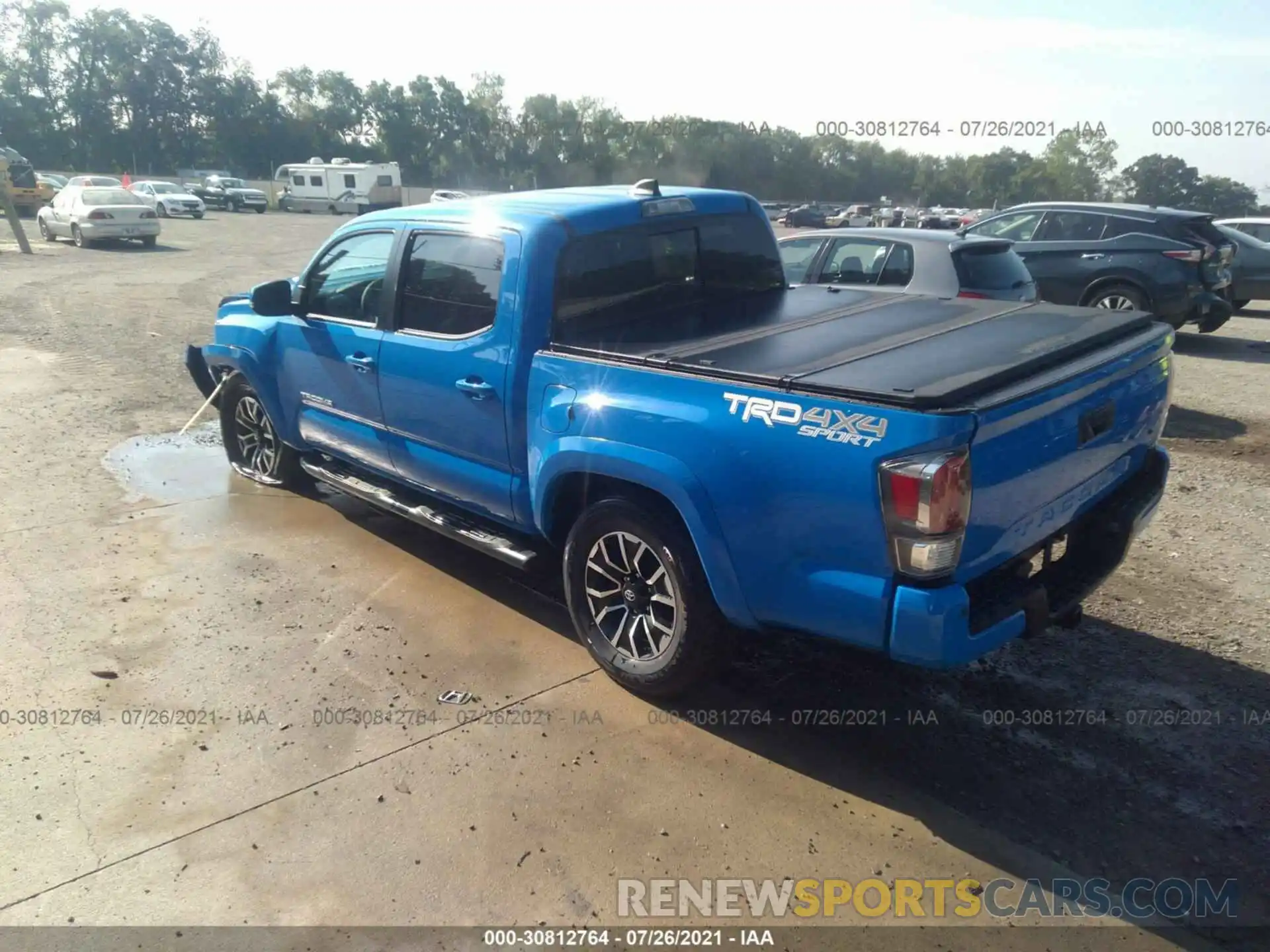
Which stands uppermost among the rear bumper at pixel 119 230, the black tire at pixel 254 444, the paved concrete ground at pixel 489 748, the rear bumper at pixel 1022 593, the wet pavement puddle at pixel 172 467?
the rear bumper at pixel 119 230

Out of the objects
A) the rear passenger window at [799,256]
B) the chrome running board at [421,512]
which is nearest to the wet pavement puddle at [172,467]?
the chrome running board at [421,512]

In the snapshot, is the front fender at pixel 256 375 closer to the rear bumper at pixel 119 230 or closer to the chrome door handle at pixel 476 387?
the chrome door handle at pixel 476 387

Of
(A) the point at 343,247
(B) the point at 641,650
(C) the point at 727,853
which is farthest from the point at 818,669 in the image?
(A) the point at 343,247

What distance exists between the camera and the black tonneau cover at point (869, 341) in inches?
121

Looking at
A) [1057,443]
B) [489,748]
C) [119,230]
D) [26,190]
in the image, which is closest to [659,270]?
[1057,443]

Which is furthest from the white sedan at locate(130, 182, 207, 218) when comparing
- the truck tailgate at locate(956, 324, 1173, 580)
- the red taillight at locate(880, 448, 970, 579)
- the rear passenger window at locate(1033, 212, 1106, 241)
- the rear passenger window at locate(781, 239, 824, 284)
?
the red taillight at locate(880, 448, 970, 579)

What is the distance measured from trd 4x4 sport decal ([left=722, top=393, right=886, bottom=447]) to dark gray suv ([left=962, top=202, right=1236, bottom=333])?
8.22 metres

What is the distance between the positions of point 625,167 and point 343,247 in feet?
56.9

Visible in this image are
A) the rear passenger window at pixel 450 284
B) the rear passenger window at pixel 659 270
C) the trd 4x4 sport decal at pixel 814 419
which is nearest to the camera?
the trd 4x4 sport decal at pixel 814 419

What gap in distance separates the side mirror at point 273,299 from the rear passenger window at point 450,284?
3.88 ft

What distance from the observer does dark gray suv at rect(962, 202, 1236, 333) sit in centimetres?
1050

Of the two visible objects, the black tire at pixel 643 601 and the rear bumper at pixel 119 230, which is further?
the rear bumper at pixel 119 230

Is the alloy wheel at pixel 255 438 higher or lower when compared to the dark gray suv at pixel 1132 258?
lower

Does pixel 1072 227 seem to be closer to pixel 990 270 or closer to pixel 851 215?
pixel 990 270
